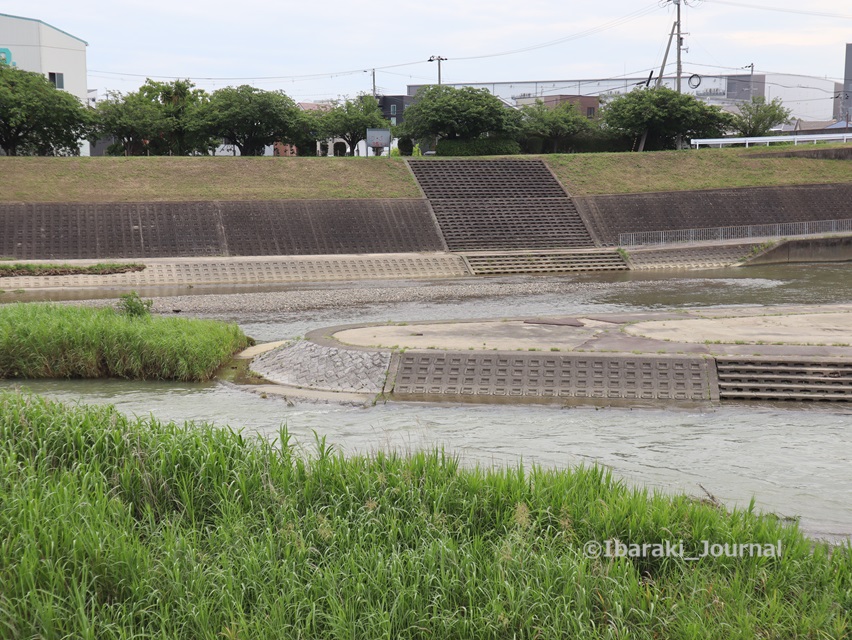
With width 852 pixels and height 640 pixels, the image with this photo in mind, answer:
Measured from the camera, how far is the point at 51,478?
863 centimetres

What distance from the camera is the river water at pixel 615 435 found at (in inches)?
431

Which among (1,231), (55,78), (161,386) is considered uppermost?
(55,78)

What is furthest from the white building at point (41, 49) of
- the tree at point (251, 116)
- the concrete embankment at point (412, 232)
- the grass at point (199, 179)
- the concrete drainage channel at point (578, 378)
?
the concrete drainage channel at point (578, 378)

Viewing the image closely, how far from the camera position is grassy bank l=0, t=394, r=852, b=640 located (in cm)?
660

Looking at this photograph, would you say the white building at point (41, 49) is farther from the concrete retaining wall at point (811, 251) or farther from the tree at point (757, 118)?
the tree at point (757, 118)

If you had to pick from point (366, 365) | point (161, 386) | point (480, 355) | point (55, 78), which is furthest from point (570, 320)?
point (55, 78)

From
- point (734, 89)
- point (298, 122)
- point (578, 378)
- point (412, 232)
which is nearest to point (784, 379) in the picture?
point (578, 378)

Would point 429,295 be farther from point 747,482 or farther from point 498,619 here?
point 498,619

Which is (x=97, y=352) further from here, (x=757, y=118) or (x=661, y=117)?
(x=757, y=118)

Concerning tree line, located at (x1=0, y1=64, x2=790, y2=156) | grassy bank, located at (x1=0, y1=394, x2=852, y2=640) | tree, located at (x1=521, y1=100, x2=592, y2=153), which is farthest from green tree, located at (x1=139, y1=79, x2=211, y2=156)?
grassy bank, located at (x1=0, y1=394, x2=852, y2=640)

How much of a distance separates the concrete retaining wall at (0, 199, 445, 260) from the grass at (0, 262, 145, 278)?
2379 mm

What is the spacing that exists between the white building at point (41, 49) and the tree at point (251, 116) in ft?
54.4

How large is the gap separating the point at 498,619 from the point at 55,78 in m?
82.9

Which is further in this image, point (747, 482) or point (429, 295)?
point (429, 295)
